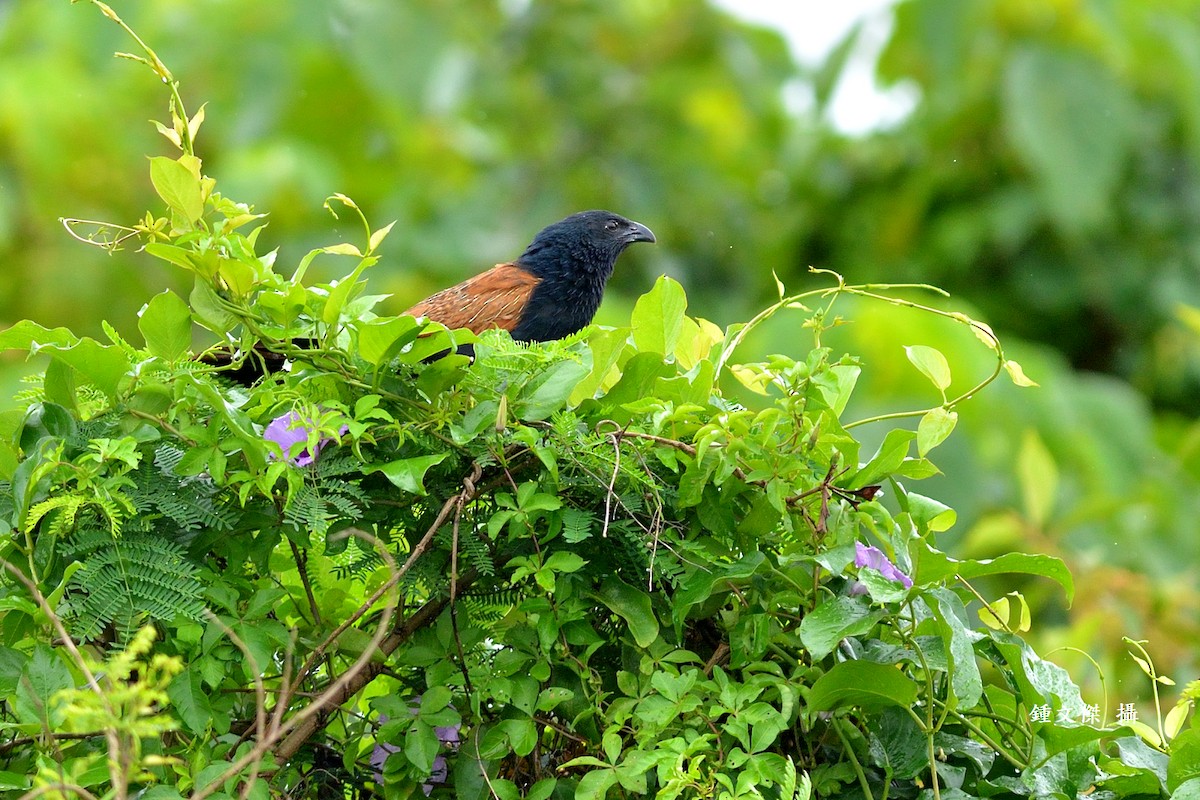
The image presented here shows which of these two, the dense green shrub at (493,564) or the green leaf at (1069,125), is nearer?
the dense green shrub at (493,564)

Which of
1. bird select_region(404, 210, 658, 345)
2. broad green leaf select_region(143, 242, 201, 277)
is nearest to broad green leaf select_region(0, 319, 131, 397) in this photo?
broad green leaf select_region(143, 242, 201, 277)

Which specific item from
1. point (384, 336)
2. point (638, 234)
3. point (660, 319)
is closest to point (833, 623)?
point (660, 319)

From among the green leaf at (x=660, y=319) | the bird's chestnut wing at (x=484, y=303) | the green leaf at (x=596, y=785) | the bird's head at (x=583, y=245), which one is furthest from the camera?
the bird's head at (x=583, y=245)

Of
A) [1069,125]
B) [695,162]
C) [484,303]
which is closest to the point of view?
[484,303]

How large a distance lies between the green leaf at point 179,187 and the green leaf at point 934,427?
34.0 inches

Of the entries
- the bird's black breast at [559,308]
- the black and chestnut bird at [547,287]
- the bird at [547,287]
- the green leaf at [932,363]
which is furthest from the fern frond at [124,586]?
the bird's black breast at [559,308]

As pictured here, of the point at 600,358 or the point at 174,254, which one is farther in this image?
the point at 600,358

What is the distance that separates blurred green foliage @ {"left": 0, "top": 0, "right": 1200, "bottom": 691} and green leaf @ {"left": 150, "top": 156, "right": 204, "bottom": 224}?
4119 millimetres

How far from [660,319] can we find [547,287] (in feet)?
7.04

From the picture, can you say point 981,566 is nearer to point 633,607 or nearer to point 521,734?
point 633,607

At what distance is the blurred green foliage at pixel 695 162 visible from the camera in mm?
6629

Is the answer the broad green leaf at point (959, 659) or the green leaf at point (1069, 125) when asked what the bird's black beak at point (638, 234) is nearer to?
the broad green leaf at point (959, 659)

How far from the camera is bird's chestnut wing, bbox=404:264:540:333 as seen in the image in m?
3.47

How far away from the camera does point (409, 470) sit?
1380 mm
